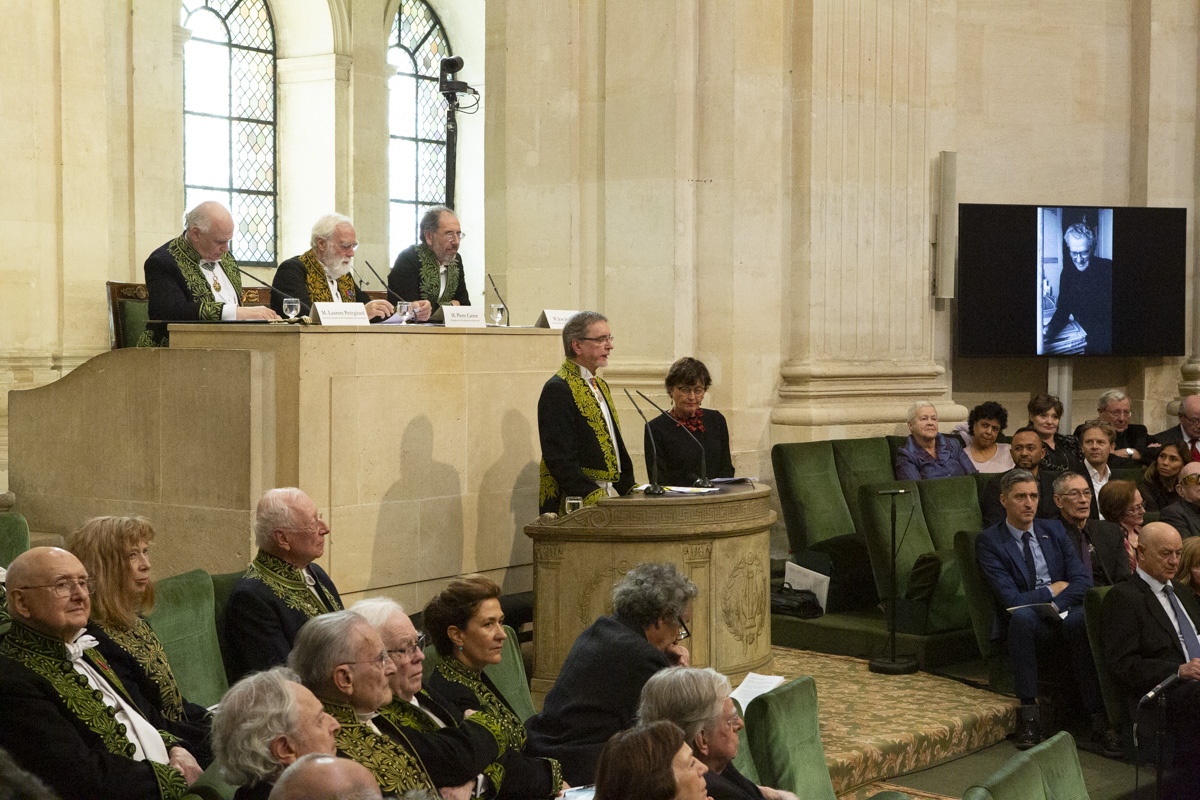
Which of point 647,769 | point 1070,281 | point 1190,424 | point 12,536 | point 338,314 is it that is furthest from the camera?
point 1070,281

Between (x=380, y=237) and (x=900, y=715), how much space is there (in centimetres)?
872

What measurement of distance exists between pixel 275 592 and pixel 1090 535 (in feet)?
12.7

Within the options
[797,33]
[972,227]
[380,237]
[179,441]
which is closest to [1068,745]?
[179,441]

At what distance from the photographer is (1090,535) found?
646 centimetres

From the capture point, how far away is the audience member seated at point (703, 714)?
10.5 feet

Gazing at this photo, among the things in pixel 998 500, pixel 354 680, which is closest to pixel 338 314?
pixel 354 680

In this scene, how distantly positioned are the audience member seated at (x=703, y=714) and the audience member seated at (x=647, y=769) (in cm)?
53

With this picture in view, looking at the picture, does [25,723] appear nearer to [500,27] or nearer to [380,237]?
[500,27]

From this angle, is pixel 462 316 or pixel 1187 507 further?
pixel 1187 507

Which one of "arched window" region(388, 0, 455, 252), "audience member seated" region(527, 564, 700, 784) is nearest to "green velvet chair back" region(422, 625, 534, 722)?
"audience member seated" region(527, 564, 700, 784)

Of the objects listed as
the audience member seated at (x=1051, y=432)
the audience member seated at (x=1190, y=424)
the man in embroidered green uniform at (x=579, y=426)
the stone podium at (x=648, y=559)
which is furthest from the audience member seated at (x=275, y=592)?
the audience member seated at (x=1190, y=424)

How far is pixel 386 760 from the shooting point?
3062 mm

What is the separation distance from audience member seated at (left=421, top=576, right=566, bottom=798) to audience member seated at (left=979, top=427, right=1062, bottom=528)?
4.03 m

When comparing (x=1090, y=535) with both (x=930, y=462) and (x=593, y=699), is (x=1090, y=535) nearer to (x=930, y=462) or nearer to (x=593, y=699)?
(x=930, y=462)
